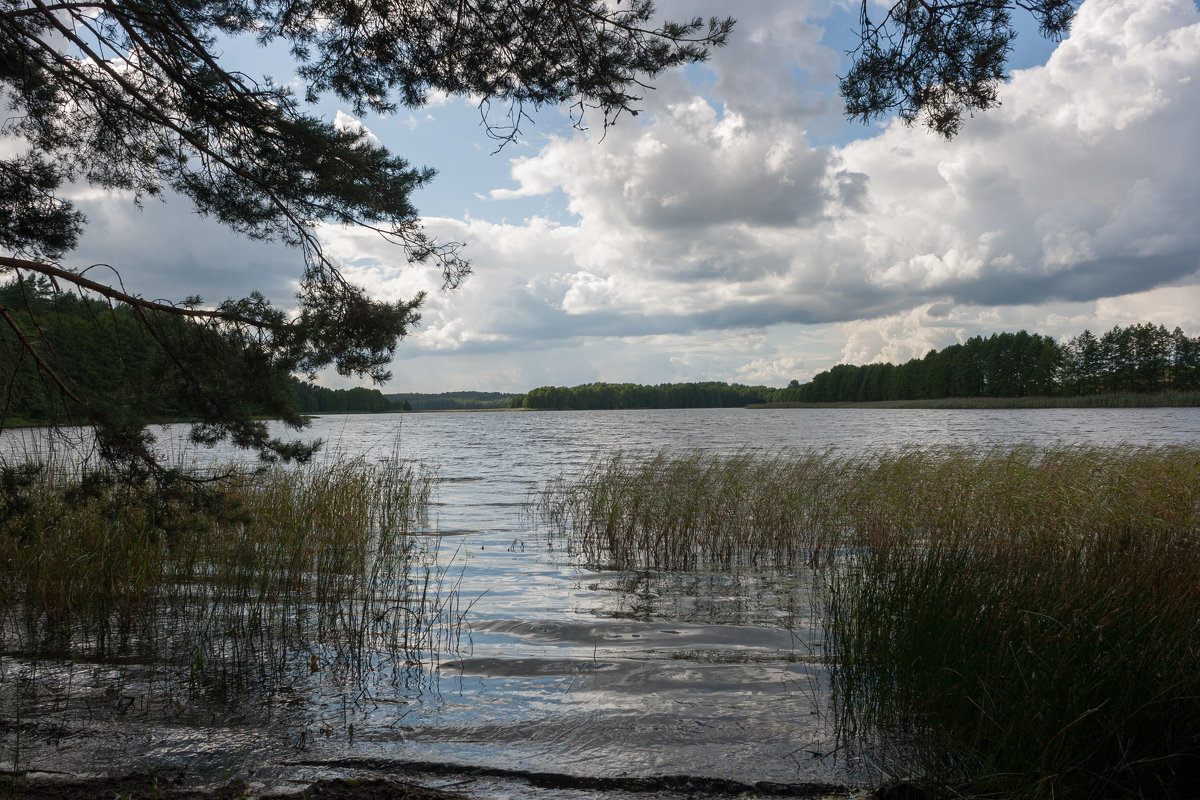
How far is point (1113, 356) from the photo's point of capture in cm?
8856

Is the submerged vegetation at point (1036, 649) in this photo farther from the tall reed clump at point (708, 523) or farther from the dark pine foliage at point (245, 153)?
the dark pine foliage at point (245, 153)

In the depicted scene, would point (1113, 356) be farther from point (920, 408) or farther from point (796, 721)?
point (796, 721)

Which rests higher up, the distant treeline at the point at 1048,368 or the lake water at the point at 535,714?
the distant treeline at the point at 1048,368

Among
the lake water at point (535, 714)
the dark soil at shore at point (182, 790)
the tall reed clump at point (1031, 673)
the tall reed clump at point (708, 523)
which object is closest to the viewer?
the tall reed clump at point (1031, 673)

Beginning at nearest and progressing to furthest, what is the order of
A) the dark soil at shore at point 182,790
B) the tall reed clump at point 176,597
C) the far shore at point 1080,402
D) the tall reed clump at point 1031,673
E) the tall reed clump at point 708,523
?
the tall reed clump at point 1031,673 → the dark soil at shore at point 182,790 → the tall reed clump at point 176,597 → the tall reed clump at point 708,523 → the far shore at point 1080,402

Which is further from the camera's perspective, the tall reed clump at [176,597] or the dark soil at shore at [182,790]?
the tall reed clump at [176,597]

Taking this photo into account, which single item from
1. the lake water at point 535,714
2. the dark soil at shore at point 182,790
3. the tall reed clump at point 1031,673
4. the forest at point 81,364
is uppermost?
the forest at point 81,364

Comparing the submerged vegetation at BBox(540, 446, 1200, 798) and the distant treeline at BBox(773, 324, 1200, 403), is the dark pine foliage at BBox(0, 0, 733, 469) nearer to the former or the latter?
the submerged vegetation at BBox(540, 446, 1200, 798)

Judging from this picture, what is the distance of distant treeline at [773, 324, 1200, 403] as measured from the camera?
281 ft

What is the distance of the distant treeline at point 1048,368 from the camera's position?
281 feet

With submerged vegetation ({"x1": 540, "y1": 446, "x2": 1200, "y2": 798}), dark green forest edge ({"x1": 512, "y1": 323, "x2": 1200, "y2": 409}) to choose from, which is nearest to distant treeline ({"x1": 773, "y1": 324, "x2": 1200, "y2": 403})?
dark green forest edge ({"x1": 512, "y1": 323, "x2": 1200, "y2": 409})

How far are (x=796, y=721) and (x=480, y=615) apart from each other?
431cm

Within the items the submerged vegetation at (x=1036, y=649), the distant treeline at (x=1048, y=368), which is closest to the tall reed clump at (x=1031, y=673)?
the submerged vegetation at (x=1036, y=649)

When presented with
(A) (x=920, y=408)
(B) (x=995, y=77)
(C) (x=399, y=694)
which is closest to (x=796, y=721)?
(C) (x=399, y=694)
